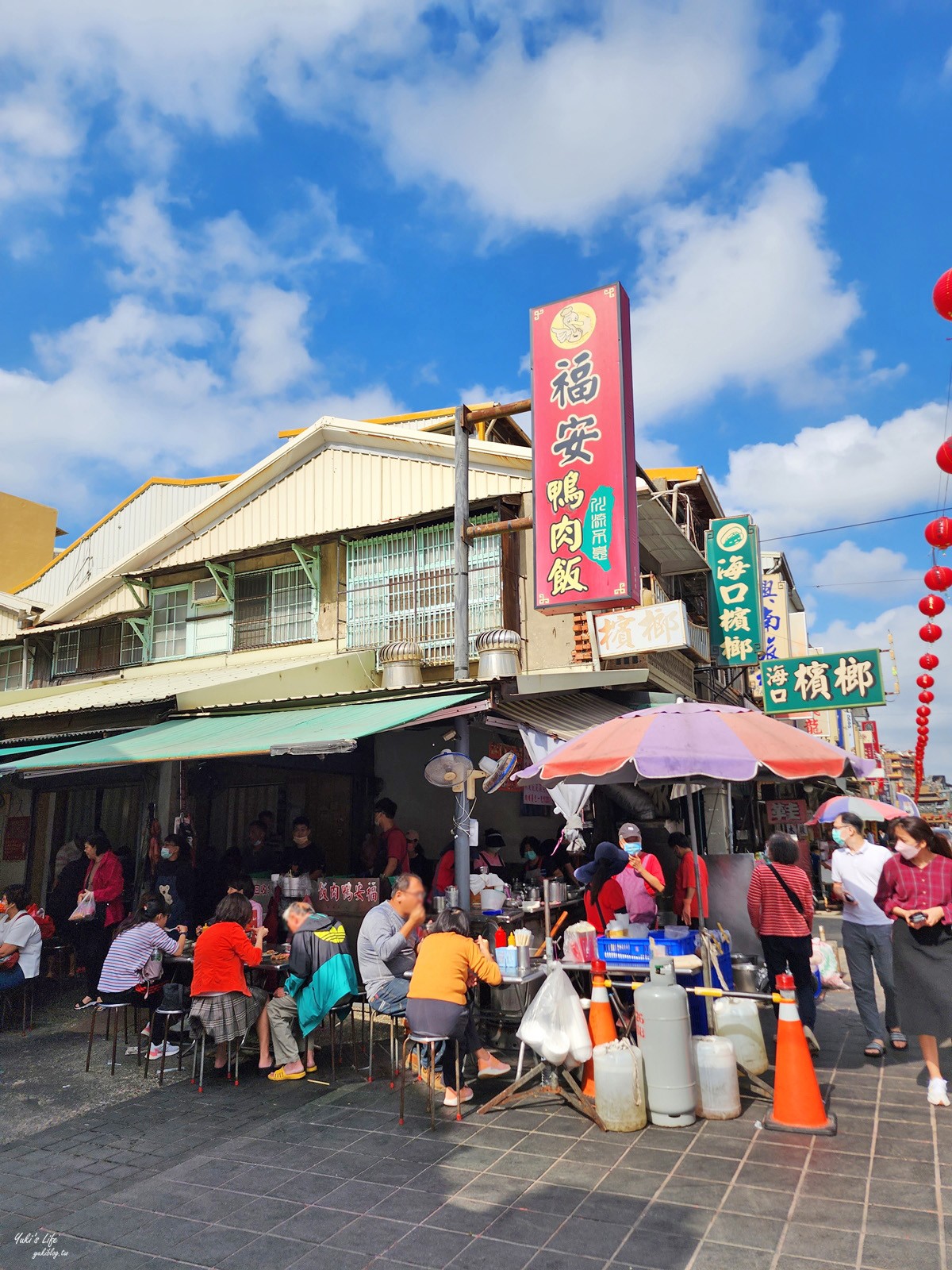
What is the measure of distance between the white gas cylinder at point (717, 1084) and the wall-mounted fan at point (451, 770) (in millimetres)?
3902

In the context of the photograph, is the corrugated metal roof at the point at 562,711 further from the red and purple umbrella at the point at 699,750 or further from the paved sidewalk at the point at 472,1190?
the paved sidewalk at the point at 472,1190

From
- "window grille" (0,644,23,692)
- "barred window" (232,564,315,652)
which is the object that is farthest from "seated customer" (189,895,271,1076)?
"window grille" (0,644,23,692)

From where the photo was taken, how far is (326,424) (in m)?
14.6

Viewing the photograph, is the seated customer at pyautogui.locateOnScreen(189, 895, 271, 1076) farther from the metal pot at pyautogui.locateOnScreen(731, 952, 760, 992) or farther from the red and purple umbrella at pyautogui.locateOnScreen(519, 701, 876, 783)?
the metal pot at pyautogui.locateOnScreen(731, 952, 760, 992)

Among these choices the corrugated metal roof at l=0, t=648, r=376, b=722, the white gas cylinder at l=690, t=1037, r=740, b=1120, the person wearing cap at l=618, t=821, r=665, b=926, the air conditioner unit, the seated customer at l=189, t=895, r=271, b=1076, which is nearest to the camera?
the white gas cylinder at l=690, t=1037, r=740, b=1120

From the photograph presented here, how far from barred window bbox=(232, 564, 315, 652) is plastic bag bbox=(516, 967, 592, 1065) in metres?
9.07

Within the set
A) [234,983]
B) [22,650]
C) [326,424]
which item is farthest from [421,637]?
[22,650]

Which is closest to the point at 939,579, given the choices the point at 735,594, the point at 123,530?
the point at 735,594

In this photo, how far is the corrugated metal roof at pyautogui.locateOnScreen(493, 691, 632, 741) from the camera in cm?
912

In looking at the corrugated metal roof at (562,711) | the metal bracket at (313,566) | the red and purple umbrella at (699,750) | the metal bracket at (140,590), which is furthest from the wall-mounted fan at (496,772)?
the metal bracket at (140,590)

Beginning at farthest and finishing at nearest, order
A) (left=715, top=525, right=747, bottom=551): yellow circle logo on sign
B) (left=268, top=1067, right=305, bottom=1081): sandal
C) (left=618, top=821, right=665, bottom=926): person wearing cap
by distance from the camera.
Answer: (left=715, top=525, right=747, bottom=551): yellow circle logo on sign
(left=618, top=821, right=665, bottom=926): person wearing cap
(left=268, top=1067, right=305, bottom=1081): sandal

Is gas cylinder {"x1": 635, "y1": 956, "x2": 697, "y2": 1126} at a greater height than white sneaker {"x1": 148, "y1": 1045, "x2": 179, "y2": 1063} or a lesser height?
greater

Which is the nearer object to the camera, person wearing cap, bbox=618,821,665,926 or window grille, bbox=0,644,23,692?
person wearing cap, bbox=618,821,665,926

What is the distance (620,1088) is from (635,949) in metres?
1.10
